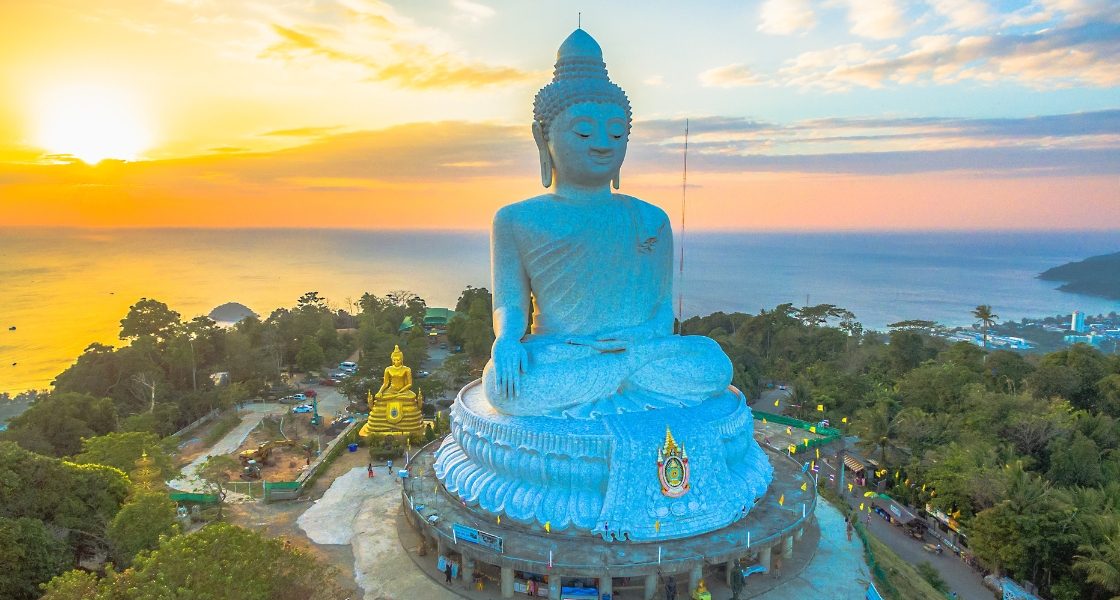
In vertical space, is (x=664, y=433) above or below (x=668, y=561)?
above

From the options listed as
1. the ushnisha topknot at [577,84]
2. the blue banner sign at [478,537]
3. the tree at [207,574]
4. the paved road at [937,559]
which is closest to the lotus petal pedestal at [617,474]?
the blue banner sign at [478,537]

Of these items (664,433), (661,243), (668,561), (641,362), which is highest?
(661,243)

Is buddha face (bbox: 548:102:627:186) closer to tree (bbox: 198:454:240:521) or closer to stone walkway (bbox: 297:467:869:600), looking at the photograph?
stone walkway (bbox: 297:467:869:600)

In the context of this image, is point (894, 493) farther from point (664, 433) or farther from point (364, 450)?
point (364, 450)

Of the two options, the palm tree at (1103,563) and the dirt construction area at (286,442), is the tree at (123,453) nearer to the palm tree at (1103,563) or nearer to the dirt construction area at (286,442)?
the dirt construction area at (286,442)

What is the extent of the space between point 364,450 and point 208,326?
15.0 metres

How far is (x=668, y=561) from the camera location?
1105 cm

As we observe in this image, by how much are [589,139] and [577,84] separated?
1199 millimetres

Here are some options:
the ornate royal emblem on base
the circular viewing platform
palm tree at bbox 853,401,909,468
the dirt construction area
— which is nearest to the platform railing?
the circular viewing platform

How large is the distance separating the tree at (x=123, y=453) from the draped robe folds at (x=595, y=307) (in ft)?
28.8

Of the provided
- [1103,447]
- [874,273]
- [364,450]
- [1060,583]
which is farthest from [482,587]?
[874,273]

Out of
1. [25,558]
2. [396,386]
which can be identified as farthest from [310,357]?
[25,558]

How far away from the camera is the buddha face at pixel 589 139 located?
1341cm

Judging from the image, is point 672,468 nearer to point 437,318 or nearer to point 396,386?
point 396,386
